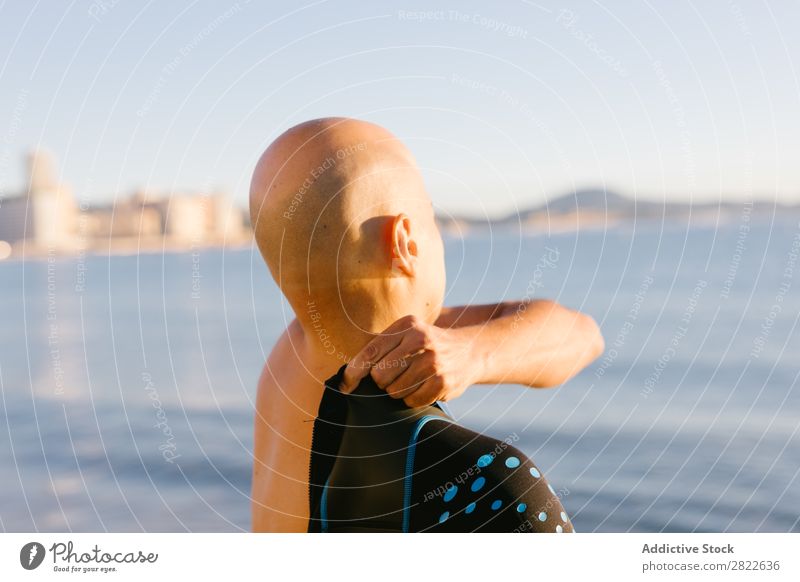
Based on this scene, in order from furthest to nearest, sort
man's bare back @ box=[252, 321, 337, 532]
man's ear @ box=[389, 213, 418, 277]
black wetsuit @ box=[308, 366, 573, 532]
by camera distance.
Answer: man's bare back @ box=[252, 321, 337, 532], man's ear @ box=[389, 213, 418, 277], black wetsuit @ box=[308, 366, 573, 532]

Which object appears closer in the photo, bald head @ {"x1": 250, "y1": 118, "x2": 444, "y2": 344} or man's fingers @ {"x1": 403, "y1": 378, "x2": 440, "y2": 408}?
man's fingers @ {"x1": 403, "y1": 378, "x2": 440, "y2": 408}

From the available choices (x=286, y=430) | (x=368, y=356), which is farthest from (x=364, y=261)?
(x=286, y=430)

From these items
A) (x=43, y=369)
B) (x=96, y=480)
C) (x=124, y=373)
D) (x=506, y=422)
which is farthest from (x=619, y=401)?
(x=43, y=369)

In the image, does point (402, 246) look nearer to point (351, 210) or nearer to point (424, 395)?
point (351, 210)

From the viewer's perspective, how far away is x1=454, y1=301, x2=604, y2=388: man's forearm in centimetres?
167

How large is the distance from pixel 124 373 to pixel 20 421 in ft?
9.14

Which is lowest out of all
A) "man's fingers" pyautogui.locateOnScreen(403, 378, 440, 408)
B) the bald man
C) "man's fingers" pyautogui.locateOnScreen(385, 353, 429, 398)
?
"man's fingers" pyautogui.locateOnScreen(403, 378, 440, 408)

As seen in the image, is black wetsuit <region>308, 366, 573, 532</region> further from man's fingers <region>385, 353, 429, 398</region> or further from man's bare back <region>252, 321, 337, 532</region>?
man's bare back <region>252, 321, 337, 532</region>

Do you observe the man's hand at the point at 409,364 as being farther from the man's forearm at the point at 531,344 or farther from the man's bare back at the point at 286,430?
the man's bare back at the point at 286,430

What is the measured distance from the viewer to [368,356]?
56.4 inches

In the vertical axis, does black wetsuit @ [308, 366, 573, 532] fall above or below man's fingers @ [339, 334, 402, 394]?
below

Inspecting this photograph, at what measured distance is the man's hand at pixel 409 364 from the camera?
1420 mm

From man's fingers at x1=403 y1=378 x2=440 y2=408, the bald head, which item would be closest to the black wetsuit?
man's fingers at x1=403 y1=378 x2=440 y2=408

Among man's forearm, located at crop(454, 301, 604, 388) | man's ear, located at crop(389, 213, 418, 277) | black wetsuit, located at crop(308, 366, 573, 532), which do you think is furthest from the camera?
man's forearm, located at crop(454, 301, 604, 388)
